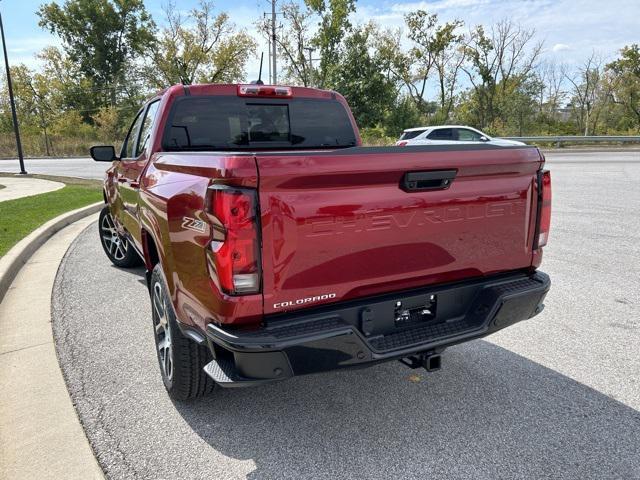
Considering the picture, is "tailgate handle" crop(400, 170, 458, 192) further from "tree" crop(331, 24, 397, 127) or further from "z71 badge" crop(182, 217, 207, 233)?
"tree" crop(331, 24, 397, 127)

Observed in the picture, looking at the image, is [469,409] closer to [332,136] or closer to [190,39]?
[332,136]

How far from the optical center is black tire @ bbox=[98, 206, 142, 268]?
6095mm

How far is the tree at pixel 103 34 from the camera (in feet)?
188

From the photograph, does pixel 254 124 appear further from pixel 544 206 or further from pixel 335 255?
pixel 544 206

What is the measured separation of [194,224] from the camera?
235 cm

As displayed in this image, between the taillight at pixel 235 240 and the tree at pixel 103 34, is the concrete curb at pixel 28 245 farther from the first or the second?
the tree at pixel 103 34

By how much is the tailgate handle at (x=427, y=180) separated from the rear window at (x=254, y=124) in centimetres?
203

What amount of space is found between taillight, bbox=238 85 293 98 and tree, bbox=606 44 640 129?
48043 mm

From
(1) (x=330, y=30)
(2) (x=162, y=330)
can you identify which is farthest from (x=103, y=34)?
(2) (x=162, y=330)

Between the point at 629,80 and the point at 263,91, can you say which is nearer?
the point at 263,91

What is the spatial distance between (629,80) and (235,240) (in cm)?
5193

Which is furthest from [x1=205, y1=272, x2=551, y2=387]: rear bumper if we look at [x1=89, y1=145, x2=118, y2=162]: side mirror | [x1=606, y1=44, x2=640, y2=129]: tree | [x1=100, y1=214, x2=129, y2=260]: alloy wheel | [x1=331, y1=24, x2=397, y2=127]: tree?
[x1=606, y1=44, x2=640, y2=129]: tree

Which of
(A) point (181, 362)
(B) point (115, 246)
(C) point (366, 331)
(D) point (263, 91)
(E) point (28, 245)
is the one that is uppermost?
(D) point (263, 91)

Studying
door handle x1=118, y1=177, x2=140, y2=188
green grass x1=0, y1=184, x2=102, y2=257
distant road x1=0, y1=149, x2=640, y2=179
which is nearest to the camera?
door handle x1=118, y1=177, x2=140, y2=188
